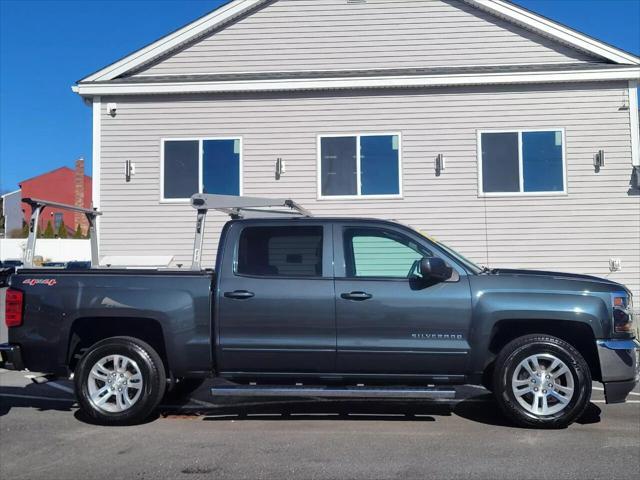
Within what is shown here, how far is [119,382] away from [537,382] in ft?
12.3

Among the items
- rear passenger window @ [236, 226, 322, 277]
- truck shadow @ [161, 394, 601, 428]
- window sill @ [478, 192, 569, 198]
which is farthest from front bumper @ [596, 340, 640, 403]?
window sill @ [478, 192, 569, 198]

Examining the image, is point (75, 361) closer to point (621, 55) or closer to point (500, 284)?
point (500, 284)

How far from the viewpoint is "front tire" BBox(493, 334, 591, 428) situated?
18.6 ft

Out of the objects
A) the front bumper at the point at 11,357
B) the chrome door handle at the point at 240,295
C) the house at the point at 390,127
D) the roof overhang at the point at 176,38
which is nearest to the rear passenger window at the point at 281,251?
the chrome door handle at the point at 240,295

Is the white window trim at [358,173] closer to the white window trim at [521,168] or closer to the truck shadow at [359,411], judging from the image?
the white window trim at [521,168]

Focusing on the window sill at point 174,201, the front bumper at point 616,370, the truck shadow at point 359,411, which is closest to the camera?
the front bumper at point 616,370

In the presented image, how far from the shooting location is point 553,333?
5.94m

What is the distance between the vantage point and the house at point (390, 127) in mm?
12109

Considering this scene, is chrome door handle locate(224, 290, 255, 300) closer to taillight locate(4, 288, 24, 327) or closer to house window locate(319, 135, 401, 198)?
taillight locate(4, 288, 24, 327)

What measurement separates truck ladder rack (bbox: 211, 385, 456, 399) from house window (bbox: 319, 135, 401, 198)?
→ 694cm

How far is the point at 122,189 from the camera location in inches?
500

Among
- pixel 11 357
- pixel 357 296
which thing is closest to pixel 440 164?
pixel 357 296

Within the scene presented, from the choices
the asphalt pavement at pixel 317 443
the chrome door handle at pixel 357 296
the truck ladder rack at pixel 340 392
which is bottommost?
the asphalt pavement at pixel 317 443

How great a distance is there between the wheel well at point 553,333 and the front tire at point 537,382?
0.60ft
